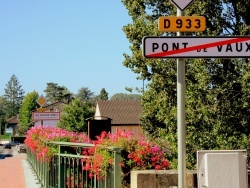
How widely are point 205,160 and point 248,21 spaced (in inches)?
652

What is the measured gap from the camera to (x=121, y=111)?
76500 mm

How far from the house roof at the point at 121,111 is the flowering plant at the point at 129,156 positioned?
6579 cm

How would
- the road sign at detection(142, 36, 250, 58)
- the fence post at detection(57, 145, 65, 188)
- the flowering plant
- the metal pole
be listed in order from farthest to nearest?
1. the fence post at detection(57, 145, 65, 188)
2. the flowering plant
3. the road sign at detection(142, 36, 250, 58)
4. the metal pole

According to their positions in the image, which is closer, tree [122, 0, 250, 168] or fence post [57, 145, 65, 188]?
fence post [57, 145, 65, 188]

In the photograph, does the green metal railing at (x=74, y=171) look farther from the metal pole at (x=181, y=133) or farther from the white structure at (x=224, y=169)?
the white structure at (x=224, y=169)

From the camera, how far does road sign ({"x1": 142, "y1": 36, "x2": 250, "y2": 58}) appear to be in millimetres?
4863

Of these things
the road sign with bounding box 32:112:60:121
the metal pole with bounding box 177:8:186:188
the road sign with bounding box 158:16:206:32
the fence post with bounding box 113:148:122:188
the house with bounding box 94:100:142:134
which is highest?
the house with bounding box 94:100:142:134

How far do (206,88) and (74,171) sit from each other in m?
10.8

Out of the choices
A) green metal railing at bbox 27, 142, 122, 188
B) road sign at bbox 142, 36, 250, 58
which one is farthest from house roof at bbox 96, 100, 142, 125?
road sign at bbox 142, 36, 250, 58

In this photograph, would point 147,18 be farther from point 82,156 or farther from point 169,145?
point 82,156

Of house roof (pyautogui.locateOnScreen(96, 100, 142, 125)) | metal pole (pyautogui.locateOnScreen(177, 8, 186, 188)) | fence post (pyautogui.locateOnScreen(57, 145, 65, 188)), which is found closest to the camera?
metal pole (pyautogui.locateOnScreen(177, 8, 186, 188))

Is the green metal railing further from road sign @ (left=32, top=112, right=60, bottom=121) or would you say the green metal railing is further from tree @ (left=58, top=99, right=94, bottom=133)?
tree @ (left=58, top=99, right=94, bottom=133)

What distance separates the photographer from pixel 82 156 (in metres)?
7.54

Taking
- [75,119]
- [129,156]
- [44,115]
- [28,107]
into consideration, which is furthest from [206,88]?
[28,107]
